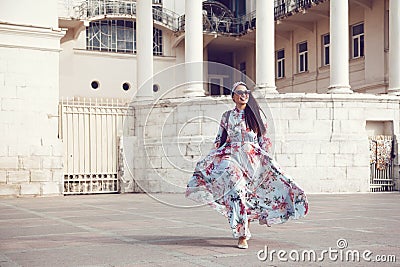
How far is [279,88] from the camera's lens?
33.7 metres

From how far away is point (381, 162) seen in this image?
18.7 meters

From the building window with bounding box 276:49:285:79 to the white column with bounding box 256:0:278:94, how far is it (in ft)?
44.4

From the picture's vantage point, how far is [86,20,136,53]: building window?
31.8 metres

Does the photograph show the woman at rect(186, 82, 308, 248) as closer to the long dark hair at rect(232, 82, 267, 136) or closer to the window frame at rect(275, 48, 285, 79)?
the long dark hair at rect(232, 82, 267, 136)

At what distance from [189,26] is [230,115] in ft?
46.0

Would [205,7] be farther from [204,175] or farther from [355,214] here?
[204,175]

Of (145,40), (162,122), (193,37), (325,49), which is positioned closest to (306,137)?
(162,122)

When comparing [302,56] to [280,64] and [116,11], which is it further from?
[116,11]

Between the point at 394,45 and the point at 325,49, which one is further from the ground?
the point at 325,49

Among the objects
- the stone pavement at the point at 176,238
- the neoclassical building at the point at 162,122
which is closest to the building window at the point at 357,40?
the neoclassical building at the point at 162,122

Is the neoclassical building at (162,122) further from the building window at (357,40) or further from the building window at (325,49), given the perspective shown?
the building window at (325,49)

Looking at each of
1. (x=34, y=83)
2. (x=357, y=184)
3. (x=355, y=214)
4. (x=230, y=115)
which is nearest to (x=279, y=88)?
(x=357, y=184)

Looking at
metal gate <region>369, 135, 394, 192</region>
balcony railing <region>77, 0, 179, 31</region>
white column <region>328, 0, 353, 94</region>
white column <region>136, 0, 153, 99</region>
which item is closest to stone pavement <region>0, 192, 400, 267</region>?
metal gate <region>369, 135, 394, 192</region>

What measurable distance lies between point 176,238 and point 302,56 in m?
26.0
